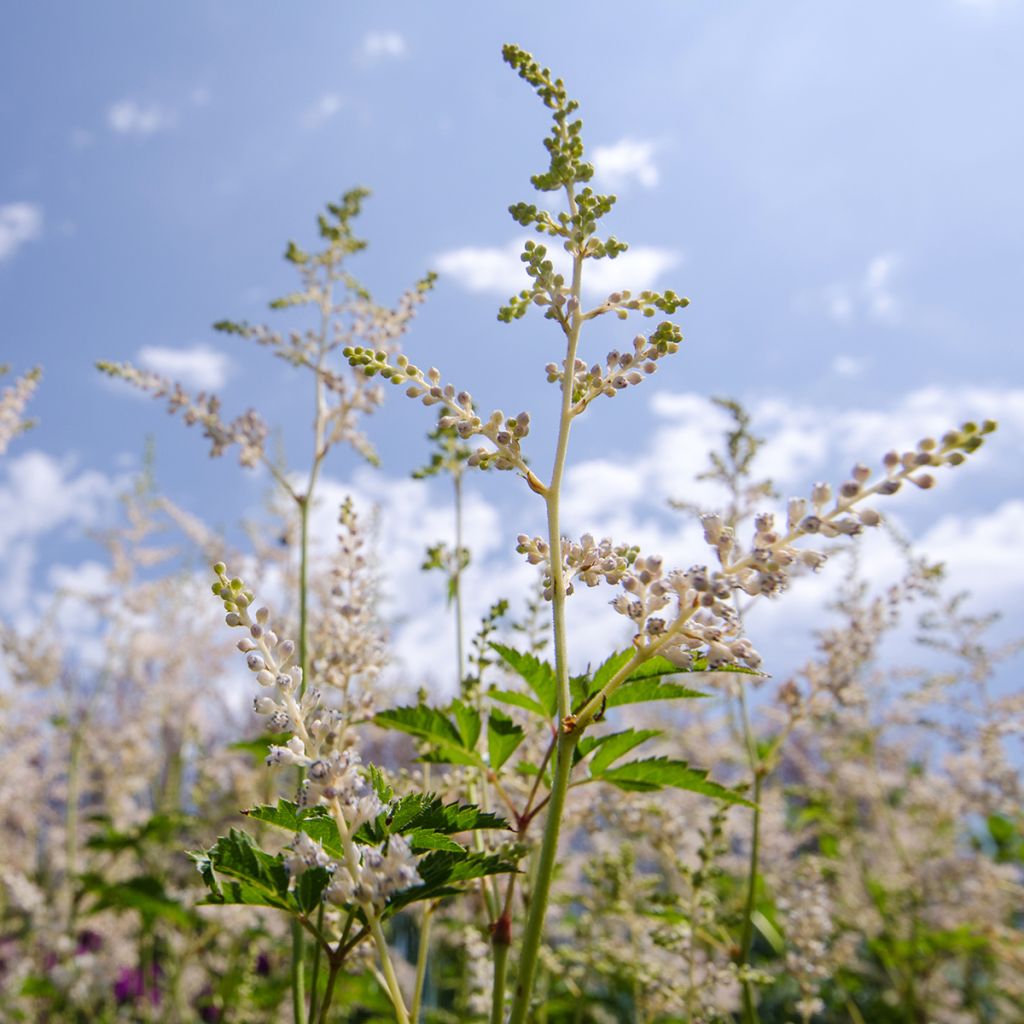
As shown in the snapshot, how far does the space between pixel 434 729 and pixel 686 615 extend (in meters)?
0.94

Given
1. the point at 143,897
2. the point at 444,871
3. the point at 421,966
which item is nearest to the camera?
the point at 444,871

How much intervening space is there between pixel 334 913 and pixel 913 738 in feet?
35.7

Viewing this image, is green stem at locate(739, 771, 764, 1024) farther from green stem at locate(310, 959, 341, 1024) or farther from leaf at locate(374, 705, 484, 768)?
green stem at locate(310, 959, 341, 1024)

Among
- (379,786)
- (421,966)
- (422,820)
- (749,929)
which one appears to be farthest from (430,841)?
(749,929)

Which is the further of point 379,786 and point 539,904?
point 379,786

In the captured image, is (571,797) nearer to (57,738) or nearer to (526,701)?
(526,701)

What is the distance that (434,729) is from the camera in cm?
200

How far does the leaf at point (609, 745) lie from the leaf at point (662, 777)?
0.09 feet

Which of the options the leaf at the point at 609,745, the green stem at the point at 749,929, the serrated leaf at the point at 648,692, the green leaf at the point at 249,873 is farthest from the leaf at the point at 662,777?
the green stem at the point at 749,929

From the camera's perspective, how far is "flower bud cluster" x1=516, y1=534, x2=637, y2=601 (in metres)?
1.51

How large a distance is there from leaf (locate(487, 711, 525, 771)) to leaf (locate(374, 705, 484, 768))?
0.05 m

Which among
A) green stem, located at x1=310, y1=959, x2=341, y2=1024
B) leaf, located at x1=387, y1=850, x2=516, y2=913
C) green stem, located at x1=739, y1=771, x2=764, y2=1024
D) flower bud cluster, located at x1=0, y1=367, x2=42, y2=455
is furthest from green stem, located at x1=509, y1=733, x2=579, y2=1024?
flower bud cluster, located at x1=0, y1=367, x2=42, y2=455

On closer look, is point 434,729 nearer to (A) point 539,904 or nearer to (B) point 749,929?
(A) point 539,904

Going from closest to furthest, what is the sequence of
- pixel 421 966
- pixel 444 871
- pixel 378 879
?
pixel 378 879 < pixel 444 871 < pixel 421 966
